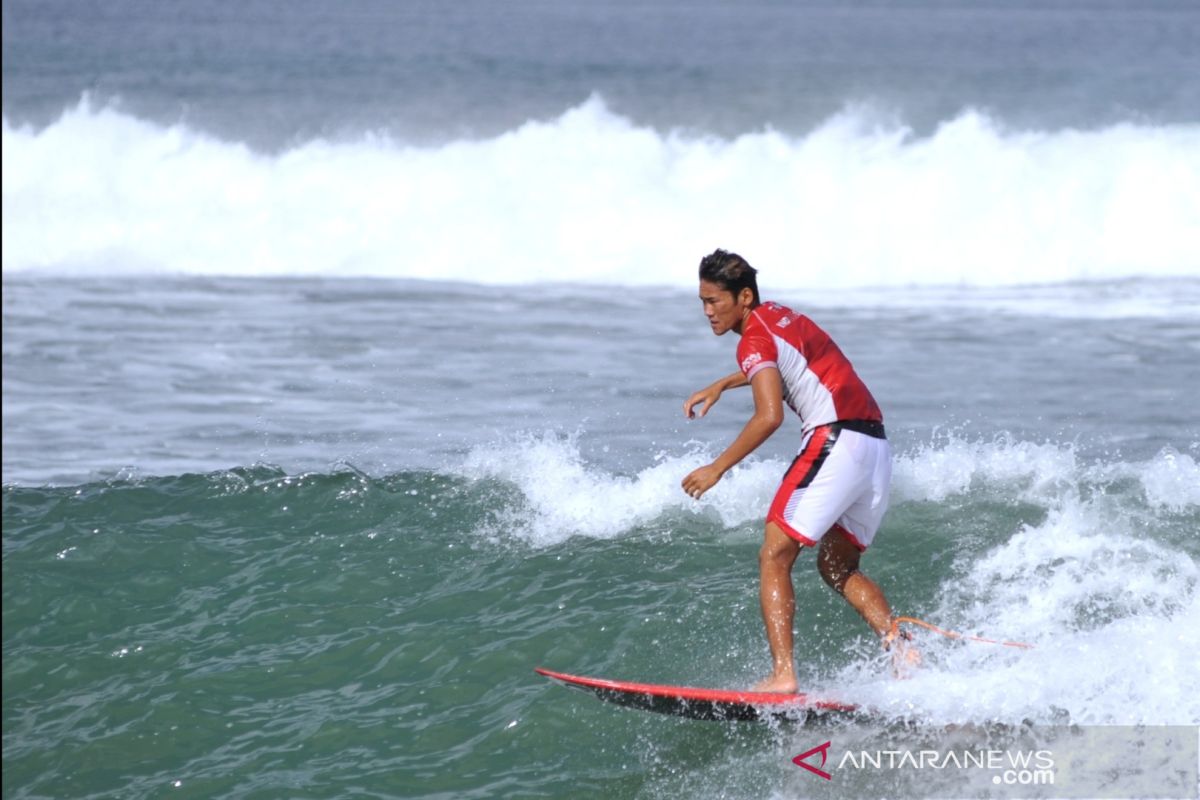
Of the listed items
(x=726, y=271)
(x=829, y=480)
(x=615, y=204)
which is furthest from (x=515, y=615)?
(x=615, y=204)

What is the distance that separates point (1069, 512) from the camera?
22.9 feet

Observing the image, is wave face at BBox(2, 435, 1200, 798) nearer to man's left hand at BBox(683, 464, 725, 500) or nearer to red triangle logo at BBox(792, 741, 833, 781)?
red triangle logo at BBox(792, 741, 833, 781)

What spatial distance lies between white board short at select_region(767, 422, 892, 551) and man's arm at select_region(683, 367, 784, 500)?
33cm

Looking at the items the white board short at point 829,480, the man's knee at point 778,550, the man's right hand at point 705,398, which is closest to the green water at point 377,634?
the man's knee at point 778,550

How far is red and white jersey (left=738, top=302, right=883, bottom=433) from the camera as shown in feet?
17.2

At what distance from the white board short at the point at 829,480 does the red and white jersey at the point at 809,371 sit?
0.20ft

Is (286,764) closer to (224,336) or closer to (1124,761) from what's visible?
(1124,761)

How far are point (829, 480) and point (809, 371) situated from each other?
430 mm

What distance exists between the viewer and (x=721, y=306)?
208 inches

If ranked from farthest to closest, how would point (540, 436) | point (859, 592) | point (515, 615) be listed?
point (540, 436) < point (515, 615) < point (859, 592)

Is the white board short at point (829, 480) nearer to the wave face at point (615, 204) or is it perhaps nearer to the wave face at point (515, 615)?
the wave face at point (515, 615)

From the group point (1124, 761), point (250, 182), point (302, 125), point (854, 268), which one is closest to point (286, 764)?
point (1124, 761)

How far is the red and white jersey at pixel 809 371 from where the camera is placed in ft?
17.2

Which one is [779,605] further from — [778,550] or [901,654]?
[901,654]
